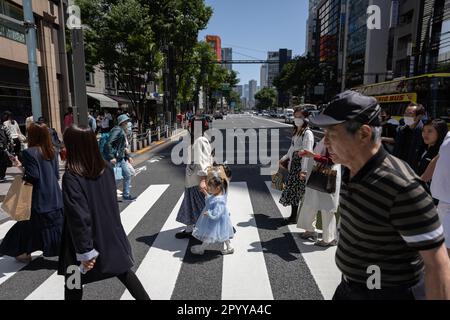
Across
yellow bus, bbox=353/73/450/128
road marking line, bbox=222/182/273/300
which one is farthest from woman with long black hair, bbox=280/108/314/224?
yellow bus, bbox=353/73/450/128

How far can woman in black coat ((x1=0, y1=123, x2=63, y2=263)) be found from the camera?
350cm

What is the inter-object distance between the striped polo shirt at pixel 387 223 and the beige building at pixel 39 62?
16809 mm

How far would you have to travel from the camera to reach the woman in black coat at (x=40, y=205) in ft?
11.5

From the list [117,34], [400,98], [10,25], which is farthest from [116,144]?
[400,98]

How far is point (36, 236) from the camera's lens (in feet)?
12.4

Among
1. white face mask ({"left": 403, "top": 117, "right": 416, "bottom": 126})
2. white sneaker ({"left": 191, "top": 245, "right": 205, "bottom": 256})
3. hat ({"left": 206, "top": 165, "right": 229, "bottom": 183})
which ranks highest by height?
white face mask ({"left": 403, "top": 117, "right": 416, "bottom": 126})

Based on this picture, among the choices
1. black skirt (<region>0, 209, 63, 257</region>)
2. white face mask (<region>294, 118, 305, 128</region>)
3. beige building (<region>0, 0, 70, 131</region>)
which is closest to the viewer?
black skirt (<region>0, 209, 63, 257</region>)

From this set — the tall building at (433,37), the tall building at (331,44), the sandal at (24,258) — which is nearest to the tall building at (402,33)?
the tall building at (433,37)

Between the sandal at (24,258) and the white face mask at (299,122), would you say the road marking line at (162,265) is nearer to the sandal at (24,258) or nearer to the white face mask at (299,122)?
the sandal at (24,258)

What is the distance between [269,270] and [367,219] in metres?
2.51

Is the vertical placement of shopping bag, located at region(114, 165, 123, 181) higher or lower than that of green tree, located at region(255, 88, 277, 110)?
lower

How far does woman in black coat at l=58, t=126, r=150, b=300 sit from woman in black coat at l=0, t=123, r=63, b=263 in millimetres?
1446

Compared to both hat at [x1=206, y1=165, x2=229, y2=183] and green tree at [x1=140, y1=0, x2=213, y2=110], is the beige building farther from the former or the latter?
hat at [x1=206, y1=165, x2=229, y2=183]

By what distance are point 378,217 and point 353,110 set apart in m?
0.49
